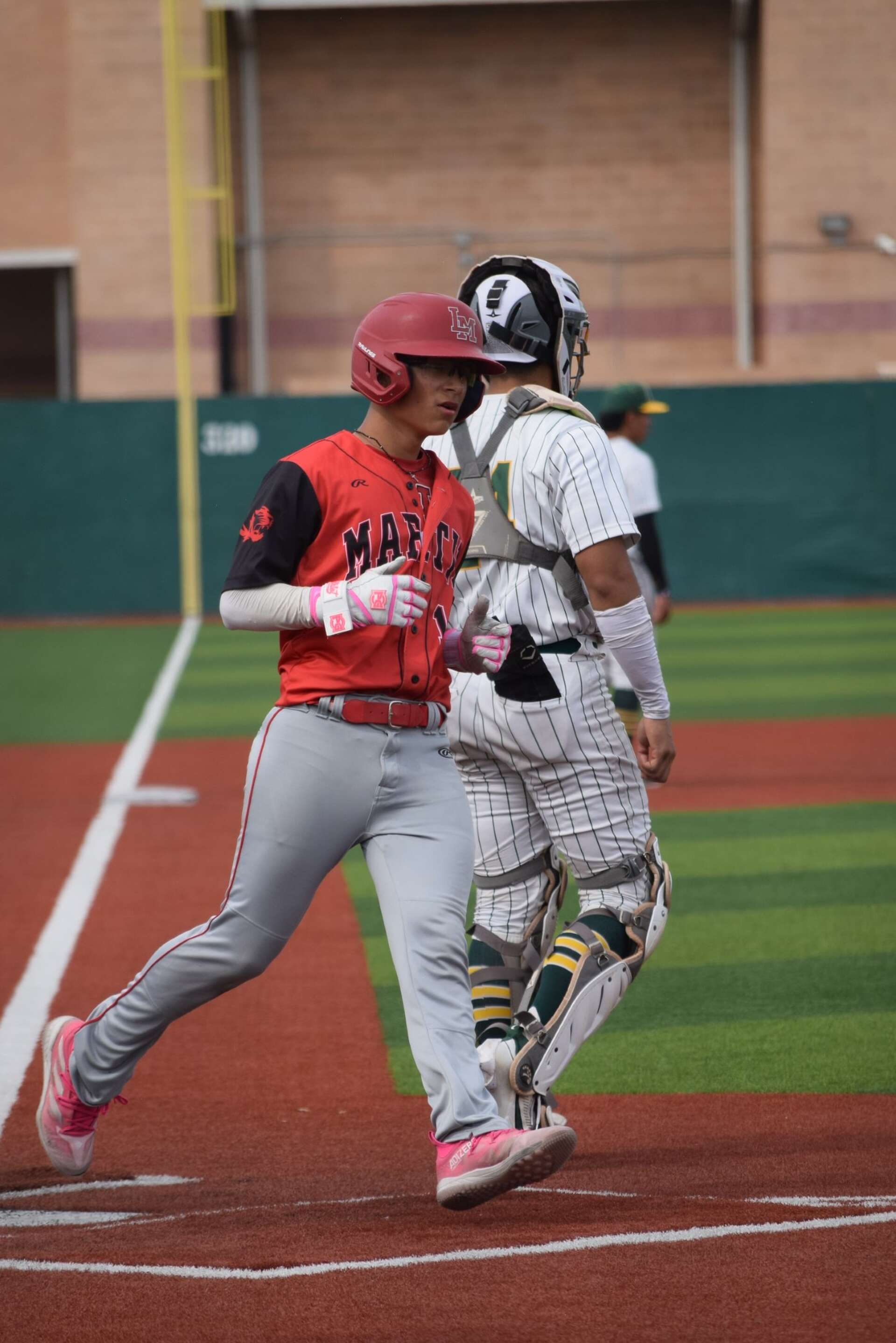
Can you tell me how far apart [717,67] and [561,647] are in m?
25.6

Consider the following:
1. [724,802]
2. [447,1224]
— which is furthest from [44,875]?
[447,1224]

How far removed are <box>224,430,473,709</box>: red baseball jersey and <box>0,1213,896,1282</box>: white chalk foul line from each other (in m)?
1.20

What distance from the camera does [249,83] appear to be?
27.8 m

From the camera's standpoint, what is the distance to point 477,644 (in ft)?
13.3

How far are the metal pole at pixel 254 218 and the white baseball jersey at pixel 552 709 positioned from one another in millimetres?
24127

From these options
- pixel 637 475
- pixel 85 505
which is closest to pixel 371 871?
pixel 637 475

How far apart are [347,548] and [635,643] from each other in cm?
81

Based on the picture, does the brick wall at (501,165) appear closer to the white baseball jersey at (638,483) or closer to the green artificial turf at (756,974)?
the white baseball jersey at (638,483)

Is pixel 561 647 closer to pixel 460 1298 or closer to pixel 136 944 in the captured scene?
pixel 460 1298

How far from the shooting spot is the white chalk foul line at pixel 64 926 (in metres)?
5.60

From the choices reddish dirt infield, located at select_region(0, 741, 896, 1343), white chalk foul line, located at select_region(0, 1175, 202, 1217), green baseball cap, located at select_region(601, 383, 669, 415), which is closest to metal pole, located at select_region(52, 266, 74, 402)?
green baseball cap, located at select_region(601, 383, 669, 415)

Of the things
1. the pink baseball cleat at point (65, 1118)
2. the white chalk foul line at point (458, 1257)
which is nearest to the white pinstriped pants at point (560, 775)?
the white chalk foul line at point (458, 1257)

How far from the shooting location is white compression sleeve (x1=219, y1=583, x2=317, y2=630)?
3.81 meters

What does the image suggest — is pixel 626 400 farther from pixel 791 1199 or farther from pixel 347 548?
pixel 791 1199
